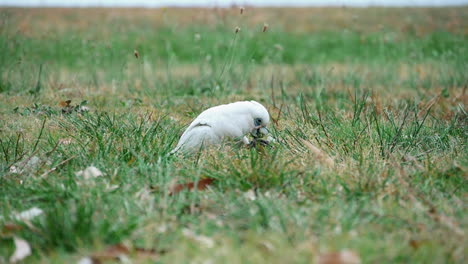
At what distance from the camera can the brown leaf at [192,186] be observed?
7.44 feet

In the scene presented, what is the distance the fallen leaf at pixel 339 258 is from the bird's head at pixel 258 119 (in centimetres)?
139

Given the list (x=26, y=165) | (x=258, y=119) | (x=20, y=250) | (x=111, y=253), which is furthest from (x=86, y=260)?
(x=258, y=119)

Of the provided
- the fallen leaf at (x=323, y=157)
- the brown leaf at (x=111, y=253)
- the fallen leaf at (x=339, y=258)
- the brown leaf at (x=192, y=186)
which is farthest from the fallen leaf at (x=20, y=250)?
the fallen leaf at (x=323, y=157)

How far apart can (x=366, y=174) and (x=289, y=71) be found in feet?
16.2

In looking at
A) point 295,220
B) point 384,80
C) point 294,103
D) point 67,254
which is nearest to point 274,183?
A: point 295,220

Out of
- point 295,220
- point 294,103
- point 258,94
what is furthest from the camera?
point 258,94

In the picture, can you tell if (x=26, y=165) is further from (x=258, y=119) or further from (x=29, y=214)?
(x=258, y=119)

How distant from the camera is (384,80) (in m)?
Result: 6.02

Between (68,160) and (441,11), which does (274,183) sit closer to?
(68,160)

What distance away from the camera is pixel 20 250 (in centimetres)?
177

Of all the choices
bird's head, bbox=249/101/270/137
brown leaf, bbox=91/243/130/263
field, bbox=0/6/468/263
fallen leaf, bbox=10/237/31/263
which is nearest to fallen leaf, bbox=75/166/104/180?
field, bbox=0/6/468/263

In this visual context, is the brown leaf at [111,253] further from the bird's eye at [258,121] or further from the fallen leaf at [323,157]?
the bird's eye at [258,121]

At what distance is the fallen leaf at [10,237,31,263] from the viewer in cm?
174

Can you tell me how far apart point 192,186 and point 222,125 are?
0.58 m
